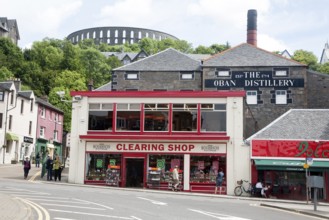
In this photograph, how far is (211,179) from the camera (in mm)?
31078

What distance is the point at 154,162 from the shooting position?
3186cm

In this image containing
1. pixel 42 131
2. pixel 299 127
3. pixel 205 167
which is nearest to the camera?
pixel 205 167

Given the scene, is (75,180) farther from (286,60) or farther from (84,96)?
(286,60)

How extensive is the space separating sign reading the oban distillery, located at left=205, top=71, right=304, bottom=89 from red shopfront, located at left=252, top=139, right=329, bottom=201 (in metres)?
15.1

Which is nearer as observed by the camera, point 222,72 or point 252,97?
point 252,97

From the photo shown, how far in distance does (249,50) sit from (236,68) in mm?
2915

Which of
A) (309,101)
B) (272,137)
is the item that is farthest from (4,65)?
(272,137)

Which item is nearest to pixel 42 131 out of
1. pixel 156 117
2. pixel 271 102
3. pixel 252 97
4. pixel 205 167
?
pixel 252 97

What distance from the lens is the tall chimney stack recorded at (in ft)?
178

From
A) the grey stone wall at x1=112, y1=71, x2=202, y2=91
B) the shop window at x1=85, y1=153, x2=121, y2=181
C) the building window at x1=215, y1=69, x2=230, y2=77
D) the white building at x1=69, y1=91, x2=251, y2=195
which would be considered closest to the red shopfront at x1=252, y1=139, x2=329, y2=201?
the white building at x1=69, y1=91, x2=251, y2=195

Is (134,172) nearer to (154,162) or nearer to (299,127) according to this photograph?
(154,162)

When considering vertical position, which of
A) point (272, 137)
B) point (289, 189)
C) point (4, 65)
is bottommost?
point (289, 189)

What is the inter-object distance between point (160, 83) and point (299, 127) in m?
17.9

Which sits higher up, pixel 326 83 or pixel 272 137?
pixel 326 83
